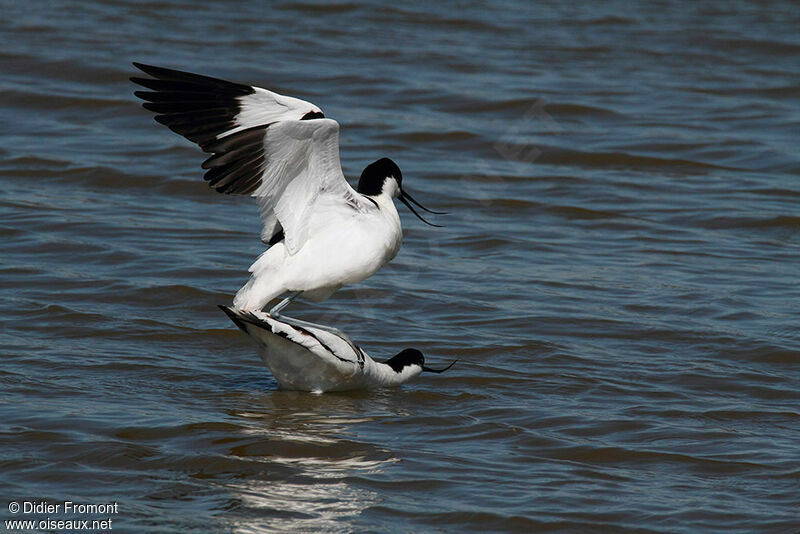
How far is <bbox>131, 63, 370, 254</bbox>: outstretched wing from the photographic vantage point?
5.75m

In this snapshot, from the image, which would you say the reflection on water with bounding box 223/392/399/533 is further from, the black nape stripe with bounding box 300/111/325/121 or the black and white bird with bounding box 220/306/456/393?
the black nape stripe with bounding box 300/111/325/121

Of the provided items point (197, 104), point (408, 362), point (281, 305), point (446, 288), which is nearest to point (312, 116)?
point (197, 104)

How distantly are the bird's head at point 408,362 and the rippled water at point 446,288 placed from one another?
0.11 m

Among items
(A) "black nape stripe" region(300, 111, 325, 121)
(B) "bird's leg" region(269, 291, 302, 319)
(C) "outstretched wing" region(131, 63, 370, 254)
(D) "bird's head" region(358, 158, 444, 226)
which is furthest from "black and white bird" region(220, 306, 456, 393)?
(A) "black nape stripe" region(300, 111, 325, 121)

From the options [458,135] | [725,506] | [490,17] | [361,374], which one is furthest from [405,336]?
[490,17]

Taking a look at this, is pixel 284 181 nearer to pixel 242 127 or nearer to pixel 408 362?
pixel 242 127

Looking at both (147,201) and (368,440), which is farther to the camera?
(147,201)

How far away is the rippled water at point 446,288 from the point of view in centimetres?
504

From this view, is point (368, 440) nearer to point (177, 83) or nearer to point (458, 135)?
point (177, 83)

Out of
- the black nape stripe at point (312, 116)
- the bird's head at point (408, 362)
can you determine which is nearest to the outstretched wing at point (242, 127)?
the black nape stripe at point (312, 116)

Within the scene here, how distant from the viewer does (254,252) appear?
8.62m

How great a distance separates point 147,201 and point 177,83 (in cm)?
393

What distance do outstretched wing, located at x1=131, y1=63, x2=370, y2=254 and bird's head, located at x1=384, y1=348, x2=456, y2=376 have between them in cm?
104

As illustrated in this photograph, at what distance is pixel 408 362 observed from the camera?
20.8 ft
